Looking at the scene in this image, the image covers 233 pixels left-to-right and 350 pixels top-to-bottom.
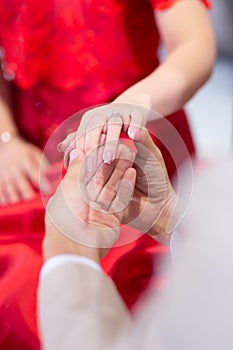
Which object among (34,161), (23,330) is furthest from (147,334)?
(34,161)

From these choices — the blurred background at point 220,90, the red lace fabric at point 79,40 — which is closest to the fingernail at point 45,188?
the red lace fabric at point 79,40

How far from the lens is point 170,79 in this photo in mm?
419

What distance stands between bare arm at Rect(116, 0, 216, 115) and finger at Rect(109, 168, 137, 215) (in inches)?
3.3

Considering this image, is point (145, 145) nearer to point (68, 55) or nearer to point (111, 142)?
point (111, 142)

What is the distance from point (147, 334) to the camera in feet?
0.77

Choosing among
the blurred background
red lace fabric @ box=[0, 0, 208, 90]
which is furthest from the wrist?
the blurred background

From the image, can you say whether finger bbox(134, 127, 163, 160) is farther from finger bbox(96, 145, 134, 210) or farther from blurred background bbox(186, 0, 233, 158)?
blurred background bbox(186, 0, 233, 158)

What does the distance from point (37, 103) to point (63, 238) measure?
27 centimetres

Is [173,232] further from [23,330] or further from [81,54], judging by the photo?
[81,54]

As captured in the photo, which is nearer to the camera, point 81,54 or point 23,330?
point 23,330

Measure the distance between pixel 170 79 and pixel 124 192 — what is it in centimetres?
14

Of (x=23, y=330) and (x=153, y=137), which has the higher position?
(x=153, y=137)

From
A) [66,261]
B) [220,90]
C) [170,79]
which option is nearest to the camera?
[66,261]

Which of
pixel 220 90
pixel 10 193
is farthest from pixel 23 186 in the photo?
pixel 220 90
